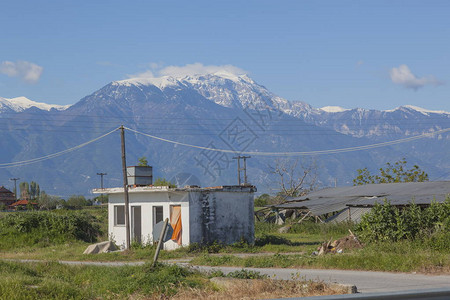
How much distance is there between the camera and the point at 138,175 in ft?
108

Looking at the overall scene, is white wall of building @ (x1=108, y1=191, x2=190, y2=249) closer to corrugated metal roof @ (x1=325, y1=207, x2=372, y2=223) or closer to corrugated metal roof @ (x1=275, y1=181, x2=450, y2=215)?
corrugated metal roof @ (x1=275, y1=181, x2=450, y2=215)

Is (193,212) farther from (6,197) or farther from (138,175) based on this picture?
(6,197)

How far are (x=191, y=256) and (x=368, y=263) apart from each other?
10.8m

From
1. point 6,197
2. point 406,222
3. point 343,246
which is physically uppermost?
point 406,222

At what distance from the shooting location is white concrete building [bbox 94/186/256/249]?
96.2 ft

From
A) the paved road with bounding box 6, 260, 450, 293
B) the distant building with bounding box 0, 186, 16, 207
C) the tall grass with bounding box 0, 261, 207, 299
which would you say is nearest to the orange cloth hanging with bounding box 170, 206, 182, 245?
the paved road with bounding box 6, 260, 450, 293

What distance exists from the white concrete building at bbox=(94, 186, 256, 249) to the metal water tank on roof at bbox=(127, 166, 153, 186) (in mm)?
877

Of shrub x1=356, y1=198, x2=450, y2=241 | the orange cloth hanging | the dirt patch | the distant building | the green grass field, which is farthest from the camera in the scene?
the distant building

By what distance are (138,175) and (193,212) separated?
5.01m

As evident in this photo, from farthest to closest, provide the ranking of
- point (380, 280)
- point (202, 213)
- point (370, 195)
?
1. point (370, 195)
2. point (202, 213)
3. point (380, 280)

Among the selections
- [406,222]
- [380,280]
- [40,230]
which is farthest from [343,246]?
[40,230]

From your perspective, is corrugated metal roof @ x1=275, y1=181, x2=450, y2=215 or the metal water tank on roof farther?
corrugated metal roof @ x1=275, y1=181, x2=450, y2=215

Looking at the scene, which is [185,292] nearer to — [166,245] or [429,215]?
[429,215]

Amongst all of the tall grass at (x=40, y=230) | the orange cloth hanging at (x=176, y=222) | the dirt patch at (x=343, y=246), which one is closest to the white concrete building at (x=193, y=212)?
the orange cloth hanging at (x=176, y=222)
